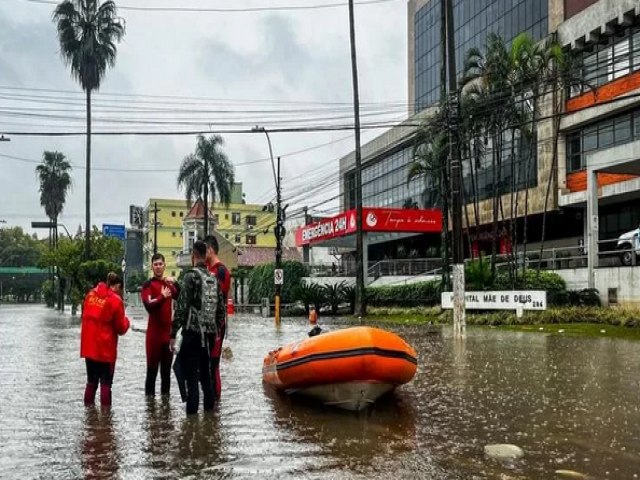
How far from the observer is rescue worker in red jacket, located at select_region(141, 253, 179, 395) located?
26.6 ft

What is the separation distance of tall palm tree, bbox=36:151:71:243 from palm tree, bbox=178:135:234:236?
80.9 ft

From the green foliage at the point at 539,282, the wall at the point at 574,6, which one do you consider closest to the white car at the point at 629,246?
the green foliage at the point at 539,282

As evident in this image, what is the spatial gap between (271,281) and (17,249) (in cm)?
9237

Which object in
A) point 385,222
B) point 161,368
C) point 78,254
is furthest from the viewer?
point 78,254

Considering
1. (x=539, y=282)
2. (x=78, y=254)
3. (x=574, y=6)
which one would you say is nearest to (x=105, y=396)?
(x=539, y=282)

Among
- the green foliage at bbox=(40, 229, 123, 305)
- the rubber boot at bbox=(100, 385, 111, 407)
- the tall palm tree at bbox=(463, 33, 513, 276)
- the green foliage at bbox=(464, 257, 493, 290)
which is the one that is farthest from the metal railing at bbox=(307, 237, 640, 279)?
the rubber boot at bbox=(100, 385, 111, 407)

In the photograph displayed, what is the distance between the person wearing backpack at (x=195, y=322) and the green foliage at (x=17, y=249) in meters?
122

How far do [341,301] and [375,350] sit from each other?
29441 millimetres

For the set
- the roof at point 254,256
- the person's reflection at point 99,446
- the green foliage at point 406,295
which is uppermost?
the roof at point 254,256

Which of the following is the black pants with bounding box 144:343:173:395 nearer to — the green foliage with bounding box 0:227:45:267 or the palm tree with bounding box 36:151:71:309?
the palm tree with bounding box 36:151:71:309

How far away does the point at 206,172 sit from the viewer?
51031 millimetres

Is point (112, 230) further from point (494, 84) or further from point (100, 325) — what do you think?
point (100, 325)

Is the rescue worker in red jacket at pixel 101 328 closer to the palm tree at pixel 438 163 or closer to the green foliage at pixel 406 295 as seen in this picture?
the palm tree at pixel 438 163

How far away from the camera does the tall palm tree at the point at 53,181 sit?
229ft
